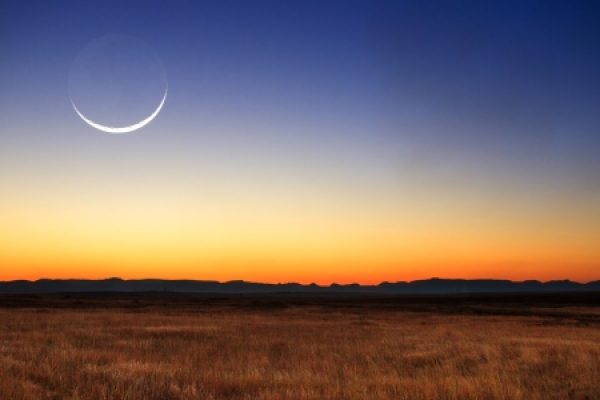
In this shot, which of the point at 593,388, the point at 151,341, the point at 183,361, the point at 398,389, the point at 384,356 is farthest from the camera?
the point at 151,341

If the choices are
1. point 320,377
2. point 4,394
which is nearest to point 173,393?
point 4,394

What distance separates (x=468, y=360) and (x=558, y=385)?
4.67 meters

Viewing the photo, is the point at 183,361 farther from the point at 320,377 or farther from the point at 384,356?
the point at 384,356

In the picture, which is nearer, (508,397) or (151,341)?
(508,397)

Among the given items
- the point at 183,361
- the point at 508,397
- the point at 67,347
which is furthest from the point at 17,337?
the point at 508,397

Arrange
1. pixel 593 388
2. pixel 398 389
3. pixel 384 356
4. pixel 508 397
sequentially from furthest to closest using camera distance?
pixel 384 356 < pixel 593 388 < pixel 398 389 < pixel 508 397

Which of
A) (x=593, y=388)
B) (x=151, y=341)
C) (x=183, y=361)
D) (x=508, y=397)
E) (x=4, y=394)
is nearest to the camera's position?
(x=4, y=394)

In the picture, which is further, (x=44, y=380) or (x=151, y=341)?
(x=151, y=341)

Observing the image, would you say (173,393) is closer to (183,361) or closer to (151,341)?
(183,361)

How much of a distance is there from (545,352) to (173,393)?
1351cm

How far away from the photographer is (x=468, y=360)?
17.0 metres

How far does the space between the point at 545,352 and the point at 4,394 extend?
16.2 m

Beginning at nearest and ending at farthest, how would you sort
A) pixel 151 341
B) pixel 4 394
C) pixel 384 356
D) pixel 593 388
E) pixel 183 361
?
pixel 4 394 → pixel 593 388 → pixel 183 361 → pixel 384 356 → pixel 151 341

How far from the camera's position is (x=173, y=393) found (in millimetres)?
10508
